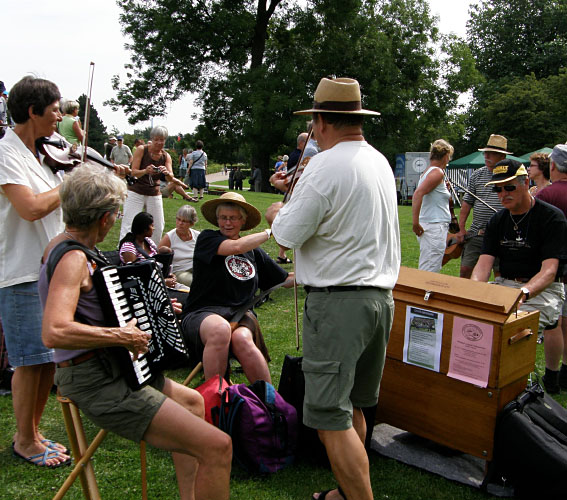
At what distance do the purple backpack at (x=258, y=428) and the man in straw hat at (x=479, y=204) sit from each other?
3.20m

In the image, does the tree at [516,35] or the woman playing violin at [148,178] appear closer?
the woman playing violin at [148,178]

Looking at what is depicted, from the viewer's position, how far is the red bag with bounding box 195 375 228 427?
129 inches

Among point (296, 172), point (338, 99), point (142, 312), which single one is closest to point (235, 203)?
point (296, 172)

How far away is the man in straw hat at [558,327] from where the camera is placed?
423 centimetres

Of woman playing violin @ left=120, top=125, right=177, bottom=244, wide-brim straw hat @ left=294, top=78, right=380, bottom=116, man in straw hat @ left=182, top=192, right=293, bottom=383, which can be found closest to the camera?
wide-brim straw hat @ left=294, top=78, right=380, bottom=116

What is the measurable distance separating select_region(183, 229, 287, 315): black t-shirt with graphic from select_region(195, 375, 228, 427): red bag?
643 millimetres

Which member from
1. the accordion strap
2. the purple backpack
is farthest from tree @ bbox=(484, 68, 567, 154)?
the accordion strap

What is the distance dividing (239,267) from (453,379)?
1652 millimetres

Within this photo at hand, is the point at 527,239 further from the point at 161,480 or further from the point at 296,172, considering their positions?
the point at 161,480

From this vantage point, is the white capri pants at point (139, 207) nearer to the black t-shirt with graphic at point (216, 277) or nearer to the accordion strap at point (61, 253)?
the black t-shirt with graphic at point (216, 277)

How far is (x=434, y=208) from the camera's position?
5512 mm

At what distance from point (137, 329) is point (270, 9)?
2746 centimetres

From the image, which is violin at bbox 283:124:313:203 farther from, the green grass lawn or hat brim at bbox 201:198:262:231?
the green grass lawn

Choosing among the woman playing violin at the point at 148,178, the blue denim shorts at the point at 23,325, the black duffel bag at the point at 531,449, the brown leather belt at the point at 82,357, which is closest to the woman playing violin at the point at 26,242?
the blue denim shorts at the point at 23,325
